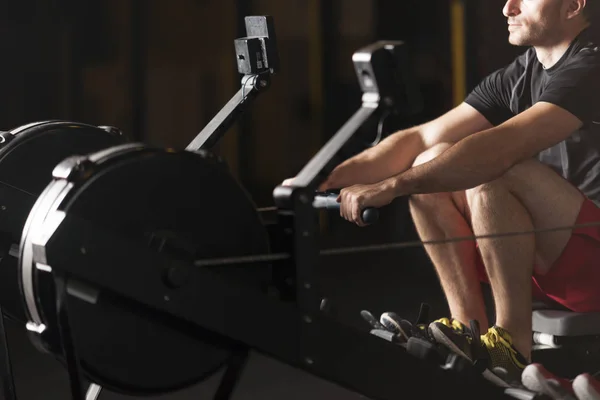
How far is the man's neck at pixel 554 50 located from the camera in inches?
98.1

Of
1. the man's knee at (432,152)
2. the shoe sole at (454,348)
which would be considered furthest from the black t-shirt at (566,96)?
the shoe sole at (454,348)

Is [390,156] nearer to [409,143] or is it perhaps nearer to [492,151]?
[409,143]

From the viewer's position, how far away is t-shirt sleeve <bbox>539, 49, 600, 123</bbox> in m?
2.29

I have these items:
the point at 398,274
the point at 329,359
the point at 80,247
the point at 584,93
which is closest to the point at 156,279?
the point at 80,247

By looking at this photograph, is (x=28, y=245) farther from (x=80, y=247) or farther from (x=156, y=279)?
(x=156, y=279)

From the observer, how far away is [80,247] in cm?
155

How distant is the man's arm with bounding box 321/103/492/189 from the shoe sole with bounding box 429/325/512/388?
1.64 ft

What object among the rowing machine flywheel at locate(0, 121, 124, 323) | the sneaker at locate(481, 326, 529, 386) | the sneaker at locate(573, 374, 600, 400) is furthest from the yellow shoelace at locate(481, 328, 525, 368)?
the rowing machine flywheel at locate(0, 121, 124, 323)

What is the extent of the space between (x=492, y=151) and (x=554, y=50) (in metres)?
0.48

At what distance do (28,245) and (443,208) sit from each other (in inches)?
52.0

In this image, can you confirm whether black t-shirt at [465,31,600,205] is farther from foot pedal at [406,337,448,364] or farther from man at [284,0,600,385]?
foot pedal at [406,337,448,364]

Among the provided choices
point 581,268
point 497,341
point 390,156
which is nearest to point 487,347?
point 497,341

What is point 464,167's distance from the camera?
2172mm

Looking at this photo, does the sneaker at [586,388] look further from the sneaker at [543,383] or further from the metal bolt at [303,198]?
the metal bolt at [303,198]
